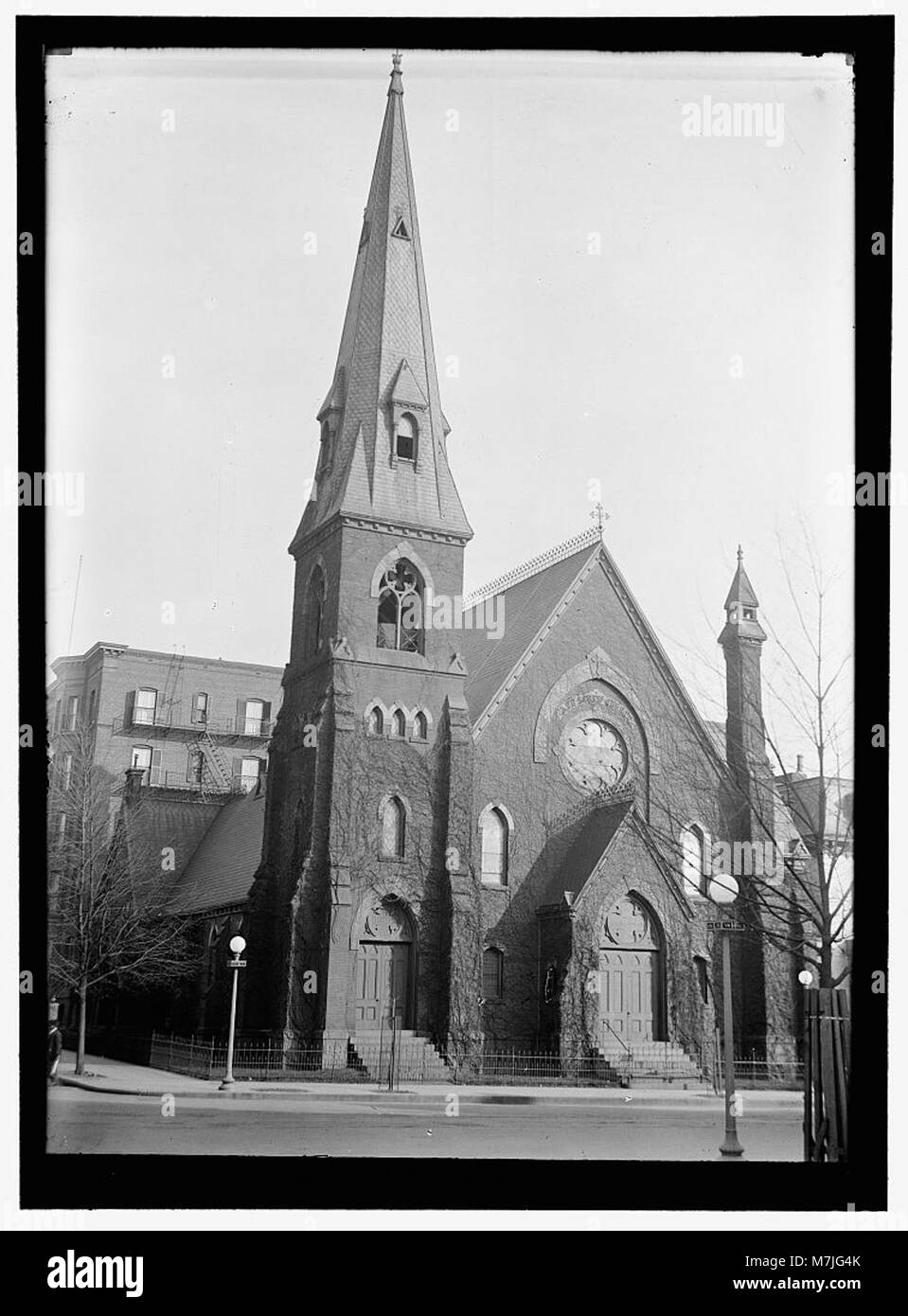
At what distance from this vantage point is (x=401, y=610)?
70.4 feet

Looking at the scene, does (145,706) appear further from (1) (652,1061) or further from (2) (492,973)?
(1) (652,1061)

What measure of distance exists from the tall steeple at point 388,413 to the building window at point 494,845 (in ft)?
15.1

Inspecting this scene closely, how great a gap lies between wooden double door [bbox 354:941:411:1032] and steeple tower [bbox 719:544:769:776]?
579cm

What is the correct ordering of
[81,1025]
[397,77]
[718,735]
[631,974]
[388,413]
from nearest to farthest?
[397,77]
[81,1025]
[718,735]
[631,974]
[388,413]

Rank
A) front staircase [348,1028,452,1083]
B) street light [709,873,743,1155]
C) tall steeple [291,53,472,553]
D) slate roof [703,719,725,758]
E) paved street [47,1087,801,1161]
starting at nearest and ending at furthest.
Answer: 1. paved street [47,1087,801,1161]
2. street light [709,873,743,1155]
3. front staircase [348,1028,452,1083]
4. slate roof [703,719,725,758]
5. tall steeple [291,53,472,553]

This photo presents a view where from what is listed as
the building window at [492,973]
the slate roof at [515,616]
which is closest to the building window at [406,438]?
the slate roof at [515,616]

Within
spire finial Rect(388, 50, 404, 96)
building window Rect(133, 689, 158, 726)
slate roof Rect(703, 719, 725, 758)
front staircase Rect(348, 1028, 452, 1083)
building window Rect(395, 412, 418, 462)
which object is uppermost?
spire finial Rect(388, 50, 404, 96)

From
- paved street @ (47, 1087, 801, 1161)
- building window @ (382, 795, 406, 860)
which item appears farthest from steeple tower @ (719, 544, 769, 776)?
paved street @ (47, 1087, 801, 1161)

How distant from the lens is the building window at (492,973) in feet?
65.9

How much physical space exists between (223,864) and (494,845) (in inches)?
191

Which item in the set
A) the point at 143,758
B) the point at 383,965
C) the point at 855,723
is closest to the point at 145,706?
the point at 143,758

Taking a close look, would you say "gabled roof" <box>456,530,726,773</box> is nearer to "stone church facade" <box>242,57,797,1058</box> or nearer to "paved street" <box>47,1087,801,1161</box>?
"stone church facade" <box>242,57,797,1058</box>

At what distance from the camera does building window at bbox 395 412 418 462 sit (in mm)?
22109
